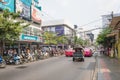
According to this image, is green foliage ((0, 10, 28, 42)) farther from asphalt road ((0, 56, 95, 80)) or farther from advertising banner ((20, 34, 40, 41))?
advertising banner ((20, 34, 40, 41))

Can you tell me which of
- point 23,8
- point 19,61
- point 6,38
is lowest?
point 19,61

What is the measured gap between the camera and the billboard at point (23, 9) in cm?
3944

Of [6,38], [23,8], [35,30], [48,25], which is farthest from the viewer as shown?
[48,25]

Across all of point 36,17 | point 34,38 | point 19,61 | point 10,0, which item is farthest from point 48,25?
point 19,61

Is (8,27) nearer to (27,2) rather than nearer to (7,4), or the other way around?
(7,4)

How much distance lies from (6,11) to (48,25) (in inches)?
2821

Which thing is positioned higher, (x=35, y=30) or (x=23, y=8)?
(x=23, y=8)

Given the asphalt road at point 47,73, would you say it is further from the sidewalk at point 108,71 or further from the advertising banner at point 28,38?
the advertising banner at point 28,38

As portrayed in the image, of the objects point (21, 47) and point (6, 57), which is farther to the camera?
point (21, 47)

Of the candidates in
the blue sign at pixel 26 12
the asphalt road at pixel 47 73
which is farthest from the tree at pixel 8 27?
the blue sign at pixel 26 12

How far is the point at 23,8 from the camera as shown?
4209 centimetres

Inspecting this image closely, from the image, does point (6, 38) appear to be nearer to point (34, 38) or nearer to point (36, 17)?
point (34, 38)

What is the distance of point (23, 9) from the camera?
42281 mm

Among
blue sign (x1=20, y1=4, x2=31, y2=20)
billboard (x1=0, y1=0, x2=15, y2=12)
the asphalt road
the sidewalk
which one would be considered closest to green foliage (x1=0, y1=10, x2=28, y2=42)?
the asphalt road
